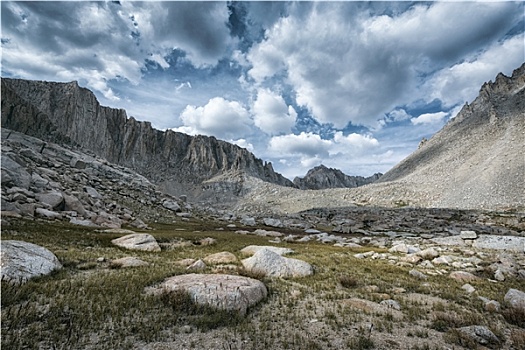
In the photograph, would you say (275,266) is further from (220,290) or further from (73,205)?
(73,205)

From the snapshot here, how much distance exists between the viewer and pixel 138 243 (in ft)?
A: 86.9

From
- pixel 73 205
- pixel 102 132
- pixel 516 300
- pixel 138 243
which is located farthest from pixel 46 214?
pixel 102 132

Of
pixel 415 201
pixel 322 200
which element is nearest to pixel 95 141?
pixel 322 200

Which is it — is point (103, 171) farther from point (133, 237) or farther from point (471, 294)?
point (471, 294)

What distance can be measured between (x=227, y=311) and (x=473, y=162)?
133 metres

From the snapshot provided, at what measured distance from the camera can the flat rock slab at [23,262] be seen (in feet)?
36.9

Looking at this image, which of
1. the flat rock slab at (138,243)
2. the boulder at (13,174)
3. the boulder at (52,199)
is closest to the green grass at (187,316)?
the flat rock slab at (138,243)

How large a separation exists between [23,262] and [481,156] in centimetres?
14246

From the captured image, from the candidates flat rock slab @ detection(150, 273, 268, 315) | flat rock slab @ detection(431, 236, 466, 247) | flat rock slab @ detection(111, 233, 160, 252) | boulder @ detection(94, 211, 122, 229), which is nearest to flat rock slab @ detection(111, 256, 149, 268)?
flat rock slab @ detection(150, 273, 268, 315)

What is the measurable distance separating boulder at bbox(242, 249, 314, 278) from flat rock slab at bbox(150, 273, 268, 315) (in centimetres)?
509

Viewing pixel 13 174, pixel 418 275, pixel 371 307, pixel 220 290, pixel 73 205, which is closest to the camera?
pixel 220 290

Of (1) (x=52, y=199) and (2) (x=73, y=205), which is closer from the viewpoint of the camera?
(1) (x=52, y=199)

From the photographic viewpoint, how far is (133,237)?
27.5 metres

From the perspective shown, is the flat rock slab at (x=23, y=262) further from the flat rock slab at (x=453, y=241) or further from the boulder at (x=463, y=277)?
the flat rock slab at (x=453, y=241)
